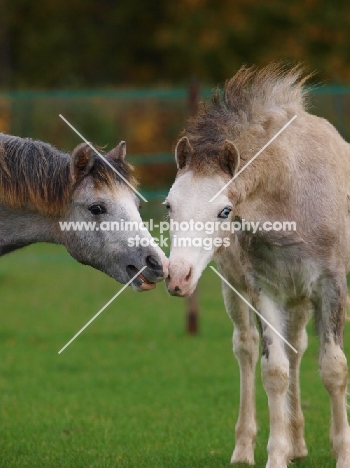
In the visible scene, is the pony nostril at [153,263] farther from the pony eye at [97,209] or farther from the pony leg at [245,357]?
the pony leg at [245,357]

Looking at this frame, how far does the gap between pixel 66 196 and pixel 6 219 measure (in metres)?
0.47

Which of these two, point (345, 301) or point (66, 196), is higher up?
point (66, 196)

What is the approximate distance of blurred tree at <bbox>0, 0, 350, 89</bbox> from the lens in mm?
28891

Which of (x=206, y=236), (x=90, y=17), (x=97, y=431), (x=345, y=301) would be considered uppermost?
(x=90, y=17)

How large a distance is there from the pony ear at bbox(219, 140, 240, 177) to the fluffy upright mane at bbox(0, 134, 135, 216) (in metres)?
0.61

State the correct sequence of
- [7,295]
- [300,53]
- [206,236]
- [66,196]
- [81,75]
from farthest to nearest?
[81,75]
[300,53]
[7,295]
[66,196]
[206,236]

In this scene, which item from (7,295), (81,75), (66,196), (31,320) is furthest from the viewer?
(81,75)

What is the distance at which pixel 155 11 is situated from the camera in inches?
1395

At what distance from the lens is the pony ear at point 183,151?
5746 mm

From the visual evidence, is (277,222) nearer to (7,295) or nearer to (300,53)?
(7,295)

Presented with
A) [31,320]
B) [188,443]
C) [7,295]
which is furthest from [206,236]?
[7,295]

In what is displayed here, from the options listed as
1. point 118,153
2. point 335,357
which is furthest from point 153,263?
point 335,357

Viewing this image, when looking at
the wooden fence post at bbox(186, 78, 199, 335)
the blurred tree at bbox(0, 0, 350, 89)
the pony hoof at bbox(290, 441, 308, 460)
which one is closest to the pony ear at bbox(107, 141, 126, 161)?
the pony hoof at bbox(290, 441, 308, 460)

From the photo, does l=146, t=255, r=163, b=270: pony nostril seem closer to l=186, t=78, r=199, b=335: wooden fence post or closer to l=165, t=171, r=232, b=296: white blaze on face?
l=165, t=171, r=232, b=296: white blaze on face
